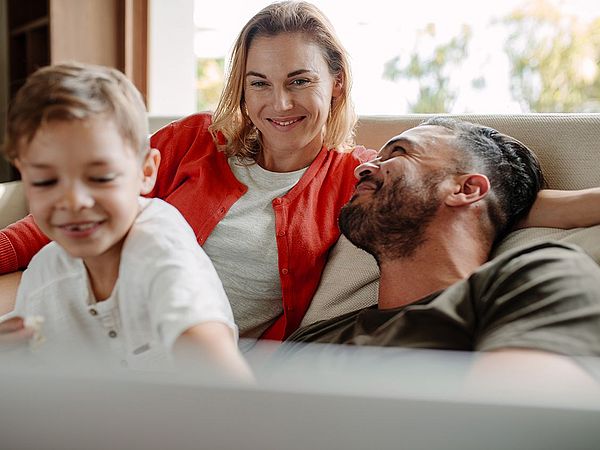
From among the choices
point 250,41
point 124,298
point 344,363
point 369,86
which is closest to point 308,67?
point 250,41

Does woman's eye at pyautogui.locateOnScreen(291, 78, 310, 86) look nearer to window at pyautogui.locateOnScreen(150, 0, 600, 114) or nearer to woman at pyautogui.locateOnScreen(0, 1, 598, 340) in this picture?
woman at pyautogui.locateOnScreen(0, 1, 598, 340)

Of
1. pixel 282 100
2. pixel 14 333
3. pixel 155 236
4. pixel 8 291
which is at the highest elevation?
pixel 282 100

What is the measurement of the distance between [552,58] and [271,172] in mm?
2609

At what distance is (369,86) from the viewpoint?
3.61m

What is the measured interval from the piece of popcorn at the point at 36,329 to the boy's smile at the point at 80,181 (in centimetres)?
10

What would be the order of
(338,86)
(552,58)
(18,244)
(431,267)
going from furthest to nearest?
(552,58) → (338,86) → (18,244) → (431,267)

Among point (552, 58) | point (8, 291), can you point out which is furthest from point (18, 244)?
point (552, 58)

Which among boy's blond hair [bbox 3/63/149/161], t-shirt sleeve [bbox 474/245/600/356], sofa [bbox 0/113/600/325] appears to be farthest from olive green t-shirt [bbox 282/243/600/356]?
boy's blond hair [bbox 3/63/149/161]

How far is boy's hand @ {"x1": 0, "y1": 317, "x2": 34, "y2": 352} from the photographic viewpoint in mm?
772

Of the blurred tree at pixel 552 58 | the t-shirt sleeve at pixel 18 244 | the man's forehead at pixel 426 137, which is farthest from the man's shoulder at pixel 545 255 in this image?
the blurred tree at pixel 552 58

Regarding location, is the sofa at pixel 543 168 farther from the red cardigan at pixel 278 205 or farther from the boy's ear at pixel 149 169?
the boy's ear at pixel 149 169

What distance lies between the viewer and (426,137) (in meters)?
1.10

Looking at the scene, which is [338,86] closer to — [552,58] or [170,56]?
[552,58]

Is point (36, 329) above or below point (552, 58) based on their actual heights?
below
